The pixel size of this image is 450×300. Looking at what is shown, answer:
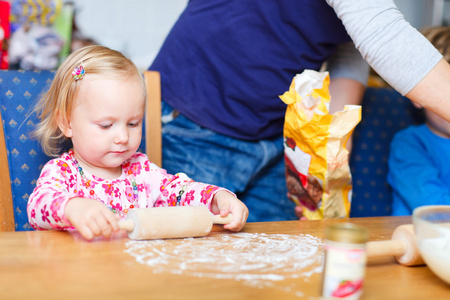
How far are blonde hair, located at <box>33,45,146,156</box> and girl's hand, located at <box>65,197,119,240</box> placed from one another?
344 mm

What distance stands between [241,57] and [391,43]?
1.54 feet

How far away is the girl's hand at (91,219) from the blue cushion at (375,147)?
47.6 inches

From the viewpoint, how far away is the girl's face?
109cm

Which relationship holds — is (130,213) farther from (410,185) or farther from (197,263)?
(410,185)

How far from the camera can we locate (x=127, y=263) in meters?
0.74

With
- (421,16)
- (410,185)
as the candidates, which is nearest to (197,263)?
(410,185)

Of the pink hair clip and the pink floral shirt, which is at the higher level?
the pink hair clip

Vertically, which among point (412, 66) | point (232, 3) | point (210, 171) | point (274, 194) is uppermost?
point (232, 3)

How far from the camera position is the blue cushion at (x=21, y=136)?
3.95ft

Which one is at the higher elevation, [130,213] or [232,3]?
[232,3]

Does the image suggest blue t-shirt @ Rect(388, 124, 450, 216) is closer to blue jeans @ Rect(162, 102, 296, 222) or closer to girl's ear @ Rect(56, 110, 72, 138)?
blue jeans @ Rect(162, 102, 296, 222)

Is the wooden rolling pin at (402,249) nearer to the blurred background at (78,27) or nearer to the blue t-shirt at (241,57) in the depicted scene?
the blue t-shirt at (241,57)

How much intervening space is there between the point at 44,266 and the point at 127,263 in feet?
0.39

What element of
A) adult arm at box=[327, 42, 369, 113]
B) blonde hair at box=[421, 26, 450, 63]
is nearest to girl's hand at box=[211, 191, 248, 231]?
adult arm at box=[327, 42, 369, 113]
